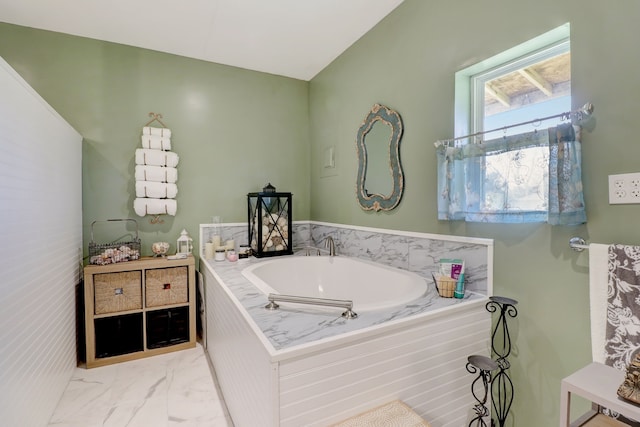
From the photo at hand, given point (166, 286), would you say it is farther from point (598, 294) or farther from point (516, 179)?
point (598, 294)

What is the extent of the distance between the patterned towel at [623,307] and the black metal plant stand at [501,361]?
1.23 ft

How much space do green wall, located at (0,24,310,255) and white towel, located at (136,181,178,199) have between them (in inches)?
4.7

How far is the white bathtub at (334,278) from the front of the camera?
1.97 m

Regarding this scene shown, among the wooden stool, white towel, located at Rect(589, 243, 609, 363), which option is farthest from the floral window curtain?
the wooden stool

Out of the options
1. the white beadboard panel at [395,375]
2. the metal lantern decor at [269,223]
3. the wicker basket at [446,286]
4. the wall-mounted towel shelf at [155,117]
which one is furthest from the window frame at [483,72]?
the wall-mounted towel shelf at [155,117]

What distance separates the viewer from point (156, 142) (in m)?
2.54

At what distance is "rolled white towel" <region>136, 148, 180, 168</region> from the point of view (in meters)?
2.48

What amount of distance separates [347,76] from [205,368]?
8.74ft

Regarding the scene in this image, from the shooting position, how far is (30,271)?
1454 millimetres

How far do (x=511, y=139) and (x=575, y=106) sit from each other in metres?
0.25

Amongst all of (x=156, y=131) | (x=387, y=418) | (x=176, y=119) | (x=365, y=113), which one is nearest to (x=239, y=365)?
(x=387, y=418)

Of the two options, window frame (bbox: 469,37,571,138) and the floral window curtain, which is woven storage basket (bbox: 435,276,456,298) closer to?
the floral window curtain

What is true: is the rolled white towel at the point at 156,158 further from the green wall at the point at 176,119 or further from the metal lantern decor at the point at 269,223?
the metal lantern decor at the point at 269,223

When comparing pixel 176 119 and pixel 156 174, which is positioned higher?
pixel 176 119
